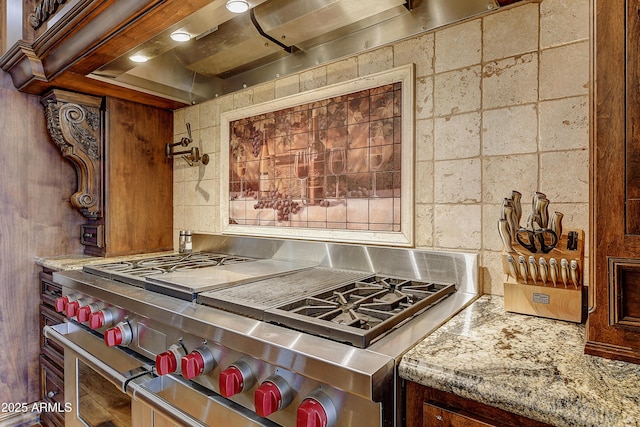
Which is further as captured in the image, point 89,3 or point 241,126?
point 241,126

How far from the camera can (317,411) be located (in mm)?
689

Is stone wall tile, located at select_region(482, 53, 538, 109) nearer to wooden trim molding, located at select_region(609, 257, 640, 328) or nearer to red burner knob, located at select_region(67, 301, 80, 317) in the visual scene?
wooden trim molding, located at select_region(609, 257, 640, 328)

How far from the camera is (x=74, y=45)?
158 cm

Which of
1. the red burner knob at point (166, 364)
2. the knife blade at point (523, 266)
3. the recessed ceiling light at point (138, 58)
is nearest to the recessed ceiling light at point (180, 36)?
the recessed ceiling light at point (138, 58)

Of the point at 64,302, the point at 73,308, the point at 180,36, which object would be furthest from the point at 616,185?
the point at 64,302

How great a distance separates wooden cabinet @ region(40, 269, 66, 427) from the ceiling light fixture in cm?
160

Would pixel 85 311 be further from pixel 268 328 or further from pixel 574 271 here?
pixel 574 271

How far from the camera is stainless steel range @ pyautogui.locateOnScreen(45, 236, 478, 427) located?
2.33 ft

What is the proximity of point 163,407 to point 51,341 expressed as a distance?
1351mm

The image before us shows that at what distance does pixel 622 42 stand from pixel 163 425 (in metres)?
1.44

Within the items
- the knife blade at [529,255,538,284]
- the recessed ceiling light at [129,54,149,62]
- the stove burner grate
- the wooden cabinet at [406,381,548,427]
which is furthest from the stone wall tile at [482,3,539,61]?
the recessed ceiling light at [129,54,149,62]

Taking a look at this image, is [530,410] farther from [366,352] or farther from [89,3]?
[89,3]

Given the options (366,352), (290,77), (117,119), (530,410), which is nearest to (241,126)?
(290,77)

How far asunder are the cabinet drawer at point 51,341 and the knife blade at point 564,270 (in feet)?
6.97
